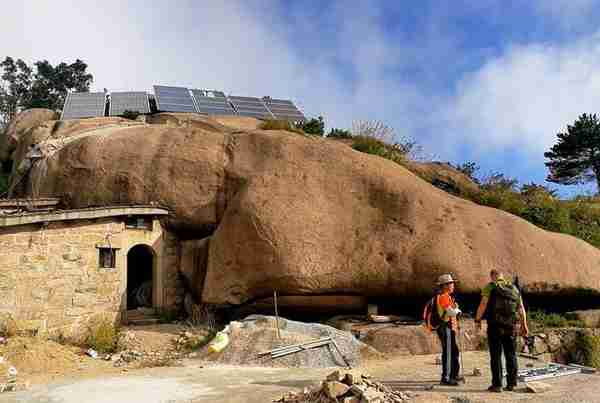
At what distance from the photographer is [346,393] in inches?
243

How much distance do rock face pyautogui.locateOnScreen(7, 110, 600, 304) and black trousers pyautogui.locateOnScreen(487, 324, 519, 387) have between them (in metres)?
4.20

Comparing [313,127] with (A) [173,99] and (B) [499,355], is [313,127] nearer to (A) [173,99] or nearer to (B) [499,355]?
(A) [173,99]

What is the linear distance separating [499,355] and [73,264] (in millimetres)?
9158

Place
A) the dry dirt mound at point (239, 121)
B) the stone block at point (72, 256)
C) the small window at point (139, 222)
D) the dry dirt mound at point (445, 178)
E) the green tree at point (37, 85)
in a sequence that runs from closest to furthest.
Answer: the stone block at point (72, 256) → the small window at point (139, 222) → the dry dirt mound at point (445, 178) → the dry dirt mound at point (239, 121) → the green tree at point (37, 85)

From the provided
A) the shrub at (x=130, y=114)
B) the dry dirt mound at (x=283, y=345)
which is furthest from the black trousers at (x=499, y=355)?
the shrub at (x=130, y=114)

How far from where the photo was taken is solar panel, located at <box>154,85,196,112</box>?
66.6 feet

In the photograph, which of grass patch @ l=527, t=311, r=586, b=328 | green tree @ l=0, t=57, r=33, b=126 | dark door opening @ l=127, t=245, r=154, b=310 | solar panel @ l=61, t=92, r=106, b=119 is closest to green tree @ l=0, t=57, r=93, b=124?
green tree @ l=0, t=57, r=33, b=126

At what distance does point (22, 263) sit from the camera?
36.1 feet

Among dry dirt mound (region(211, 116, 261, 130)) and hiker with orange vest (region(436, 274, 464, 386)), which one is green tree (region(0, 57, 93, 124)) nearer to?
dry dirt mound (region(211, 116, 261, 130))

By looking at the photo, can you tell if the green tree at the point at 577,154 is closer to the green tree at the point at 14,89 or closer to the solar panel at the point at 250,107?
the solar panel at the point at 250,107

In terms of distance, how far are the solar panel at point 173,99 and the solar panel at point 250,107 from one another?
6.25 ft

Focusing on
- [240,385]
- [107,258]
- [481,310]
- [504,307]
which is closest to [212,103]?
[107,258]

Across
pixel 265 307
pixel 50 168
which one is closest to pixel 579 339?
pixel 265 307

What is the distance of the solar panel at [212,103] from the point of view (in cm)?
2084
